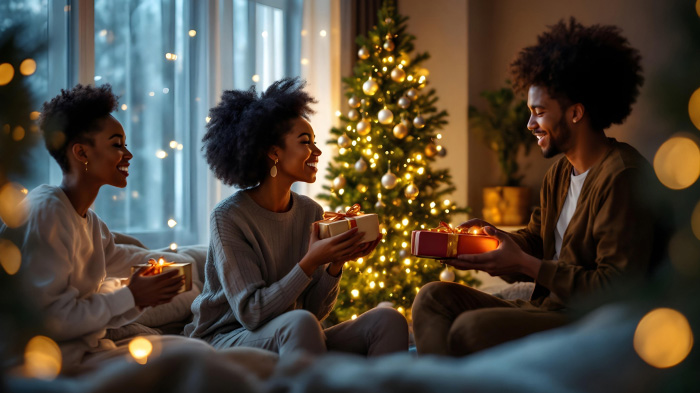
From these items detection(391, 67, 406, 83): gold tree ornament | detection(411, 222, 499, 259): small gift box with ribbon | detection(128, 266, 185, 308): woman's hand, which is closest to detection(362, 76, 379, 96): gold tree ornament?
detection(391, 67, 406, 83): gold tree ornament

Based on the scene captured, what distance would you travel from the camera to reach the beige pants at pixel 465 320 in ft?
4.87

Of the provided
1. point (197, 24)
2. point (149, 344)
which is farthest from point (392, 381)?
point (197, 24)

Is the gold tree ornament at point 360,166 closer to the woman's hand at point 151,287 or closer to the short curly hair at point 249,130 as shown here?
the short curly hair at point 249,130

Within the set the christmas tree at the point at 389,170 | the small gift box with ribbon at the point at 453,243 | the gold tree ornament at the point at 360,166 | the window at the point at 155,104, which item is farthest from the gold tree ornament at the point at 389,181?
the small gift box with ribbon at the point at 453,243

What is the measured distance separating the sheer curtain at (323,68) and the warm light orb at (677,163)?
4.09 meters

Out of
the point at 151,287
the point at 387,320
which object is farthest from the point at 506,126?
the point at 151,287

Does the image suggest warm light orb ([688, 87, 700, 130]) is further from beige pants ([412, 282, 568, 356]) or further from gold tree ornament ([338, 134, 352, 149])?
gold tree ornament ([338, 134, 352, 149])

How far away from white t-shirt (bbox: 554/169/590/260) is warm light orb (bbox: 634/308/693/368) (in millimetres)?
1384

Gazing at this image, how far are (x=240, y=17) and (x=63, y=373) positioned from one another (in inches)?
150

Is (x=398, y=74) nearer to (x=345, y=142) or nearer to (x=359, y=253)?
(x=345, y=142)

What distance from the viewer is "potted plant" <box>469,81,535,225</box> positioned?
454cm

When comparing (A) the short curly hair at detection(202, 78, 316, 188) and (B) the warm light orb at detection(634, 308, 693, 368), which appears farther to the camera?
(A) the short curly hair at detection(202, 78, 316, 188)

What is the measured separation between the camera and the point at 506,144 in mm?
4641

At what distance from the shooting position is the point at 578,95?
179cm
